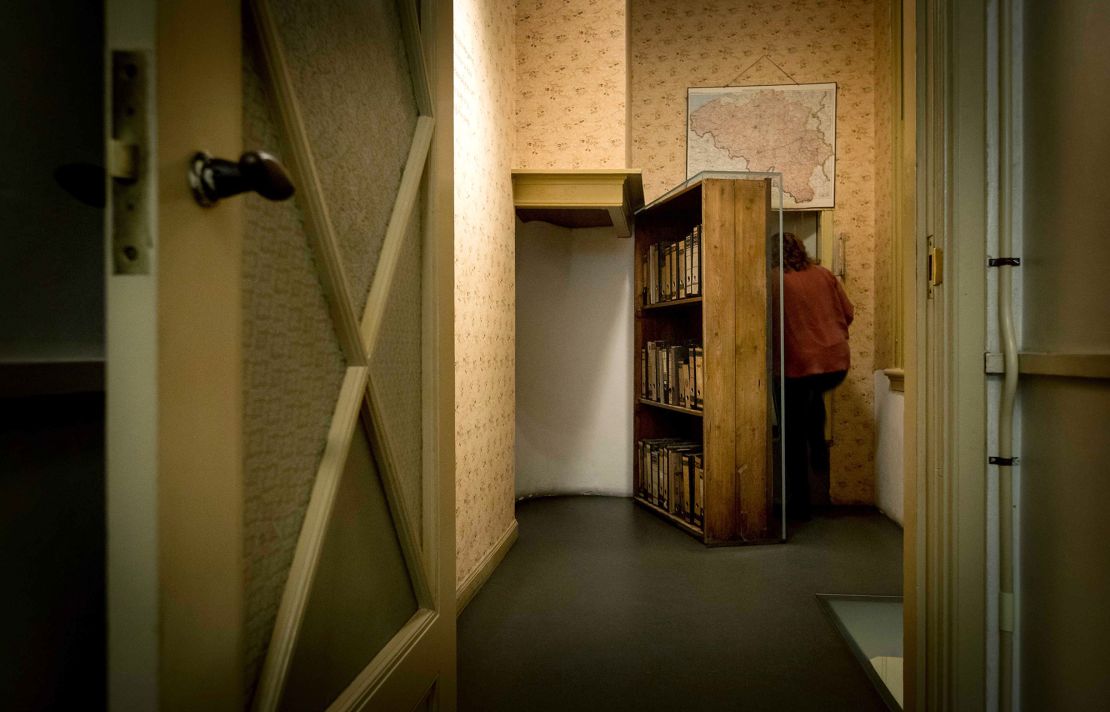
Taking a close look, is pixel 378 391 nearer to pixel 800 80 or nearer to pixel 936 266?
pixel 936 266

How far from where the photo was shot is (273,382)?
64 cm

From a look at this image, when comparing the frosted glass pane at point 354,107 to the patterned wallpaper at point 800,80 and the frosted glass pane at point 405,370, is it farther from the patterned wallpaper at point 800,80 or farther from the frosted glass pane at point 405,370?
the patterned wallpaper at point 800,80

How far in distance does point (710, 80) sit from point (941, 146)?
3037mm

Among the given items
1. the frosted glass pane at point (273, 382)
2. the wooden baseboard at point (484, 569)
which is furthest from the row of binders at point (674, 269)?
the frosted glass pane at point (273, 382)

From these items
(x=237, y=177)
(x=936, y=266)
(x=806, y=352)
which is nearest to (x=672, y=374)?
(x=806, y=352)

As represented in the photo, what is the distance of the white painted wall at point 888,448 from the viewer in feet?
10.9

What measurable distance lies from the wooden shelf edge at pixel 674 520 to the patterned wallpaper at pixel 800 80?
1.15 meters

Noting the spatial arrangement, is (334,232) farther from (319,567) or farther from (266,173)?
(319,567)

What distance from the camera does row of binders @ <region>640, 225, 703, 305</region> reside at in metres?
3.04


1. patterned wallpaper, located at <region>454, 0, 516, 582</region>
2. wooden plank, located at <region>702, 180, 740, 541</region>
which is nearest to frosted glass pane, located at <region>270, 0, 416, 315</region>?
patterned wallpaper, located at <region>454, 0, 516, 582</region>

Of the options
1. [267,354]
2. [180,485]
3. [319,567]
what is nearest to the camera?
[180,485]

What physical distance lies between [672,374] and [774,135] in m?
1.69

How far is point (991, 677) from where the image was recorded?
1146 millimetres

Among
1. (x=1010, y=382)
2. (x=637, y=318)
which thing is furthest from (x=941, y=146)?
(x=637, y=318)
